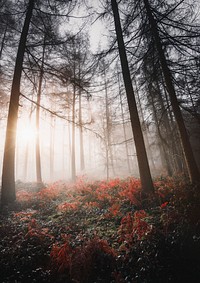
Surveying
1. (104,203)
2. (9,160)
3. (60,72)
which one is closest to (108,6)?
(60,72)

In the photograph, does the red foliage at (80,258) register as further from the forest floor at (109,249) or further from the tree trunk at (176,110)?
the tree trunk at (176,110)

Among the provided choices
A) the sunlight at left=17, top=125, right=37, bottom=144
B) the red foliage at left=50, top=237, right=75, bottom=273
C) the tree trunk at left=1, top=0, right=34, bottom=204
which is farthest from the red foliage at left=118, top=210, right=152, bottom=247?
the sunlight at left=17, top=125, right=37, bottom=144

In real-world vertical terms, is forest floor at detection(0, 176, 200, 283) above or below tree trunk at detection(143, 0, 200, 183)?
below

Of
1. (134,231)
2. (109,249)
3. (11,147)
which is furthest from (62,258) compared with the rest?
(11,147)

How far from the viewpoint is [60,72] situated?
7758 mm

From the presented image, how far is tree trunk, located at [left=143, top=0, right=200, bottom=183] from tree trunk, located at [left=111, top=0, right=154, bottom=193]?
5.21 feet

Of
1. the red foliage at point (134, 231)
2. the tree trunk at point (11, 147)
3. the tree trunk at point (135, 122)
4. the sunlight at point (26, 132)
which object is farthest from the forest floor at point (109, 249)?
the sunlight at point (26, 132)

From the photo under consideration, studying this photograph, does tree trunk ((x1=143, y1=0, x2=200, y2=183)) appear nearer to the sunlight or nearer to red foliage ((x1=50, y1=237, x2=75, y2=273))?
red foliage ((x1=50, y1=237, x2=75, y2=273))

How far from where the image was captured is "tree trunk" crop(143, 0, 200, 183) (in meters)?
6.60

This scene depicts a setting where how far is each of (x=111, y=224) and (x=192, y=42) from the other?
8.71 meters

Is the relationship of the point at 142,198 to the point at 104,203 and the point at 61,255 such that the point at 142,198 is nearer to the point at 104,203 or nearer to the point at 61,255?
the point at 104,203

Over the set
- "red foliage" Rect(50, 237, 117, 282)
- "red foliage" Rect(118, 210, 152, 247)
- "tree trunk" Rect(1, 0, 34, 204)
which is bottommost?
"red foliage" Rect(50, 237, 117, 282)

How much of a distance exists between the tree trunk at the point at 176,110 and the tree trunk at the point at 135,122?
1.59m

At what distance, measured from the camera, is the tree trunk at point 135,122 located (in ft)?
22.4
